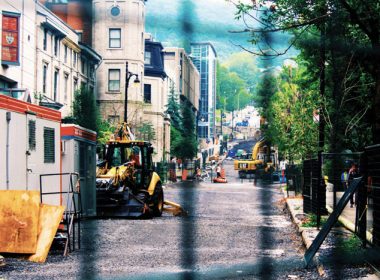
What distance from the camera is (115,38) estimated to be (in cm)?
127

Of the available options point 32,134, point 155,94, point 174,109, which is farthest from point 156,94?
point 32,134

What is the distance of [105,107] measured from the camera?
1494 millimetres

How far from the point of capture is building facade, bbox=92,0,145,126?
115 cm

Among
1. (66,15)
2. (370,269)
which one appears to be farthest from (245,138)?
(370,269)

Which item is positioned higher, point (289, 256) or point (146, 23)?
point (146, 23)

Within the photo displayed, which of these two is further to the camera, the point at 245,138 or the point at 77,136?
the point at 77,136

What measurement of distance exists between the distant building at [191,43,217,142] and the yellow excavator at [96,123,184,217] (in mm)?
10511

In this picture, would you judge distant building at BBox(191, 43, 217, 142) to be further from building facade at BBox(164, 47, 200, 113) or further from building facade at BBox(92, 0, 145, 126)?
building facade at BBox(92, 0, 145, 126)

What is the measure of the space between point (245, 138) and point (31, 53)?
0.61 meters

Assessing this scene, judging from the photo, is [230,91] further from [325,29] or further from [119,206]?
[119,206]

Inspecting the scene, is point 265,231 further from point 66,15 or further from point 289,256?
point 66,15

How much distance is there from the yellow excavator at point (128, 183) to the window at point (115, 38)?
10854mm

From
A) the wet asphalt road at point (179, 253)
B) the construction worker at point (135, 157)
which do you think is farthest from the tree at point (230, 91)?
the construction worker at point (135, 157)

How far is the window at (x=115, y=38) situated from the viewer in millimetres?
1161
